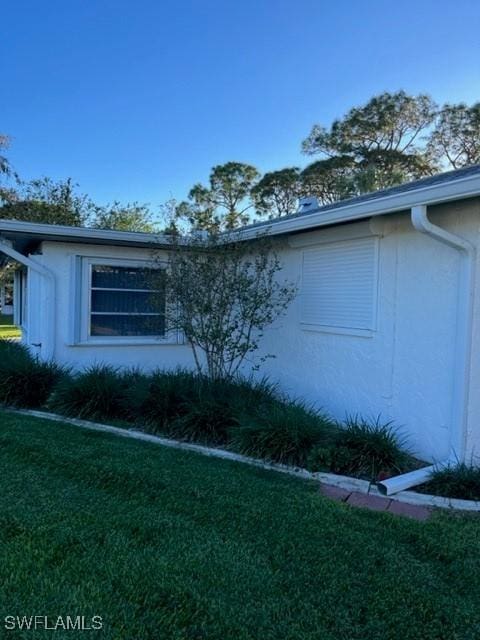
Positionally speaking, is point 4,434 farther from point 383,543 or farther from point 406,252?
point 406,252

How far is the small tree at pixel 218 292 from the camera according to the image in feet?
22.9

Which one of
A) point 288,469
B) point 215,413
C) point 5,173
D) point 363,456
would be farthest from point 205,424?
point 5,173

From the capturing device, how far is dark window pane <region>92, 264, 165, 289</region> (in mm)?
8109

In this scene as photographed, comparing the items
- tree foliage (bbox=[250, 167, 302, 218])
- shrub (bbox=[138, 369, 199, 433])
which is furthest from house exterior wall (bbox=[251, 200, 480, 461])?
tree foliage (bbox=[250, 167, 302, 218])

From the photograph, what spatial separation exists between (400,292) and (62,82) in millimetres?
13799

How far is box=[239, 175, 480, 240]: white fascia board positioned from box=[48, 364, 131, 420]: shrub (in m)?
3.05

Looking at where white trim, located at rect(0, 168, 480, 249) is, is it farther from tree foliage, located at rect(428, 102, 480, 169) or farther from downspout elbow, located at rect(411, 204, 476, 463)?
tree foliage, located at rect(428, 102, 480, 169)

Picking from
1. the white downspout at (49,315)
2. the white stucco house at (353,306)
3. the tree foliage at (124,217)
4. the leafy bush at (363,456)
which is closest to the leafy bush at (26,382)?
the white downspout at (49,315)

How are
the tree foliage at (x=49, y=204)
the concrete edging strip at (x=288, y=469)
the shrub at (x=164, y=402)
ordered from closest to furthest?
1. the concrete edging strip at (x=288, y=469)
2. the shrub at (x=164, y=402)
3. the tree foliage at (x=49, y=204)

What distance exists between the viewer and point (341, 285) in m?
6.48

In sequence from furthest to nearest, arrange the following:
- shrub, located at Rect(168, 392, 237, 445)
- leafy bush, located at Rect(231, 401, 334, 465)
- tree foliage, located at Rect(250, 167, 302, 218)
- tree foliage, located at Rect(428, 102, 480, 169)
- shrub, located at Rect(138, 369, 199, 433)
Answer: tree foliage, located at Rect(250, 167, 302, 218), tree foliage, located at Rect(428, 102, 480, 169), shrub, located at Rect(138, 369, 199, 433), shrub, located at Rect(168, 392, 237, 445), leafy bush, located at Rect(231, 401, 334, 465)

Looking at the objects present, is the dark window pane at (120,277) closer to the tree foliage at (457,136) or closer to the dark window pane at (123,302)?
the dark window pane at (123,302)

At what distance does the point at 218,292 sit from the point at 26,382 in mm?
3112

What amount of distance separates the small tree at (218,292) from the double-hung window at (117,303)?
75 centimetres
